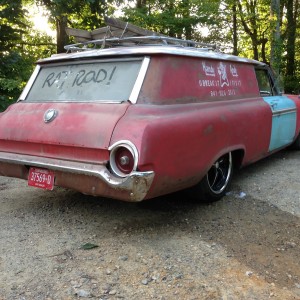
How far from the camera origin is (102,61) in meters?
3.95

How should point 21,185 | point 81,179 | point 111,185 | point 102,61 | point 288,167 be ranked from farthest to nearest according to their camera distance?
point 288,167 → point 21,185 → point 102,61 → point 81,179 → point 111,185

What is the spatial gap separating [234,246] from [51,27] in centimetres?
1287

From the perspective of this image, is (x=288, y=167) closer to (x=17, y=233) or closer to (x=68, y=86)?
(x=68, y=86)

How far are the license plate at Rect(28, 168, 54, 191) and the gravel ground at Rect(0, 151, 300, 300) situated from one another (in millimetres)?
401

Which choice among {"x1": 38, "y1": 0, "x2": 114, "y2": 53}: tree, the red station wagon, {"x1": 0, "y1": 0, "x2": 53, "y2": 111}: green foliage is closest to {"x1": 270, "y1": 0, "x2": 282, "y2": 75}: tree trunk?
{"x1": 38, "y1": 0, "x2": 114, "y2": 53}: tree

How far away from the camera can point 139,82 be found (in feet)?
11.6

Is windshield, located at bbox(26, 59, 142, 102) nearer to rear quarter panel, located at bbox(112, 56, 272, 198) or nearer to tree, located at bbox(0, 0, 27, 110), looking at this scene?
rear quarter panel, located at bbox(112, 56, 272, 198)

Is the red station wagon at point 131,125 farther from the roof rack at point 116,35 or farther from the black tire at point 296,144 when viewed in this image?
the black tire at point 296,144

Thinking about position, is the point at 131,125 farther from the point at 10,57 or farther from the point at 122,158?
the point at 10,57

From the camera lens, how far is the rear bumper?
120 inches

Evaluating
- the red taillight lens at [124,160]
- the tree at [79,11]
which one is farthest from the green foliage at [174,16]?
the red taillight lens at [124,160]

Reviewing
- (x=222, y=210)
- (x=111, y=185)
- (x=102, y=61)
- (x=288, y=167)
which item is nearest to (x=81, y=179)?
(x=111, y=185)

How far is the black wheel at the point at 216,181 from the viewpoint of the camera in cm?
402

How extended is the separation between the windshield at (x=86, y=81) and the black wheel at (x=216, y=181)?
1242 mm
